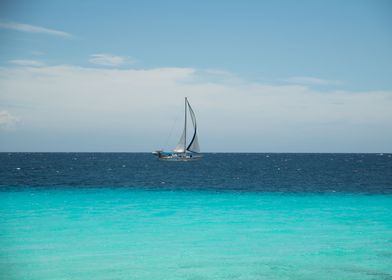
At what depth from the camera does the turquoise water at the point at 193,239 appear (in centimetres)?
1598

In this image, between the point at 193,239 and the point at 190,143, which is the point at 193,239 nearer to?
the point at 193,239

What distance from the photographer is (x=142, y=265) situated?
16656 millimetres

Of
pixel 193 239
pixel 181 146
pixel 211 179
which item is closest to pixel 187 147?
pixel 181 146

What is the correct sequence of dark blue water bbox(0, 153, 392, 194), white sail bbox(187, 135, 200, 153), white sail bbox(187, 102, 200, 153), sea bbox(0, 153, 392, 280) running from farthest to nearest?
1. white sail bbox(187, 135, 200, 153)
2. white sail bbox(187, 102, 200, 153)
3. dark blue water bbox(0, 153, 392, 194)
4. sea bbox(0, 153, 392, 280)

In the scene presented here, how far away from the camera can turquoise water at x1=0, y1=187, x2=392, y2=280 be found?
629 inches

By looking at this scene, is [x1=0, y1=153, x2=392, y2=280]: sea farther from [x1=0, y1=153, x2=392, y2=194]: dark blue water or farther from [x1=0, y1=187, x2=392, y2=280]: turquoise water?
[x1=0, y1=153, x2=392, y2=194]: dark blue water

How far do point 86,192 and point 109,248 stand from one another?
2500 cm

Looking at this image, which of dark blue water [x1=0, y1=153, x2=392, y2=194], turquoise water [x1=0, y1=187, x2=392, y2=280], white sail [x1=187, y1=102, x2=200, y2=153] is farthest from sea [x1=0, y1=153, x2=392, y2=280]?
white sail [x1=187, y1=102, x2=200, y2=153]

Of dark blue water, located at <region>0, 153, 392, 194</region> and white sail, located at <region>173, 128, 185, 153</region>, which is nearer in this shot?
dark blue water, located at <region>0, 153, 392, 194</region>

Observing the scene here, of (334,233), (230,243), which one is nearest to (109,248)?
(230,243)

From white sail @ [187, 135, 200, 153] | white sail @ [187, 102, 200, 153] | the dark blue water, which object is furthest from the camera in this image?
white sail @ [187, 135, 200, 153]

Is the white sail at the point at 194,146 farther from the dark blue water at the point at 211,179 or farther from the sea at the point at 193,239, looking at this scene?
the sea at the point at 193,239

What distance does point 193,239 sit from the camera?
2086 centimetres

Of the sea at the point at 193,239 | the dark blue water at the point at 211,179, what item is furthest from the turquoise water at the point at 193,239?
the dark blue water at the point at 211,179
